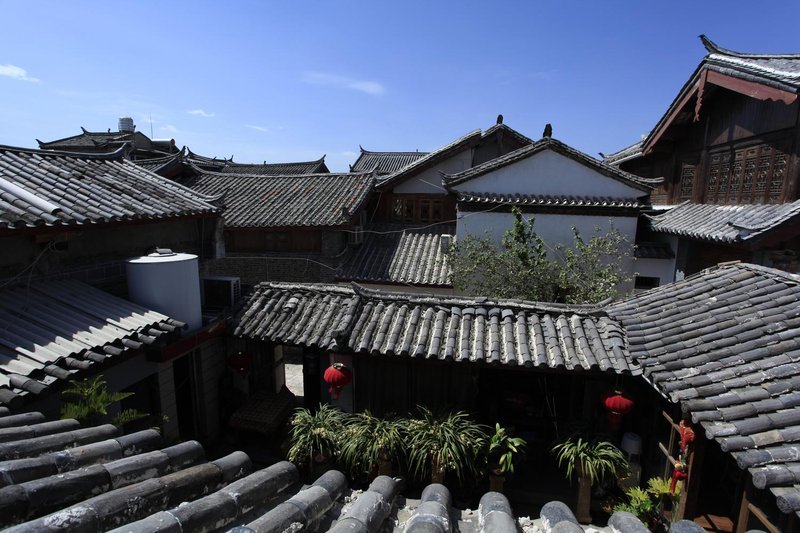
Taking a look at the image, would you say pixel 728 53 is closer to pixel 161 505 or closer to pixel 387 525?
pixel 387 525

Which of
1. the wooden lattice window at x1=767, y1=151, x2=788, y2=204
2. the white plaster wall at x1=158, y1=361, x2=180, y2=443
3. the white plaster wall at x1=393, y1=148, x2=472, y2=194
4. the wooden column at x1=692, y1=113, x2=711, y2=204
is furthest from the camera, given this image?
the white plaster wall at x1=393, y1=148, x2=472, y2=194

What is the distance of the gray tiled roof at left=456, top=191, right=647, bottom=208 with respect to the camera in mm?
14484

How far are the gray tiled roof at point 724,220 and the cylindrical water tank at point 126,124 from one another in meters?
47.3

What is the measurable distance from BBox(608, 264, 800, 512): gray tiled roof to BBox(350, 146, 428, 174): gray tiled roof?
3136 cm

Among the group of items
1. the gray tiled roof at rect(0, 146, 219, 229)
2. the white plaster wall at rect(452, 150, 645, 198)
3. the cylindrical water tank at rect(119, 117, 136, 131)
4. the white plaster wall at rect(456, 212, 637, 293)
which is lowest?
the white plaster wall at rect(456, 212, 637, 293)

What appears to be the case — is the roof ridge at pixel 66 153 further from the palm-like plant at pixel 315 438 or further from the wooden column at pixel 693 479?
the wooden column at pixel 693 479

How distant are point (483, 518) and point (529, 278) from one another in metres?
10.4

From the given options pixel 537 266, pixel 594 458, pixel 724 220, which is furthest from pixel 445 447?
pixel 724 220

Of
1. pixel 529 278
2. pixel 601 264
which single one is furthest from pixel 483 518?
pixel 601 264

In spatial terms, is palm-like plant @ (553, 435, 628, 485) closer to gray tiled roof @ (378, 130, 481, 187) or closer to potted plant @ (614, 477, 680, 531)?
potted plant @ (614, 477, 680, 531)

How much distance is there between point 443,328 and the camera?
28.3ft

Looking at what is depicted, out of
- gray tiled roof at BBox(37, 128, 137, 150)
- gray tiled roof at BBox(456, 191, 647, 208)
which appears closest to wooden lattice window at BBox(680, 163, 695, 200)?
gray tiled roof at BBox(456, 191, 647, 208)

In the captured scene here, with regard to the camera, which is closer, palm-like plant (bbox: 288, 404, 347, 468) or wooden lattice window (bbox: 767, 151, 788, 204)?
palm-like plant (bbox: 288, 404, 347, 468)

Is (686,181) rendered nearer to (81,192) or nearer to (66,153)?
(81,192)
